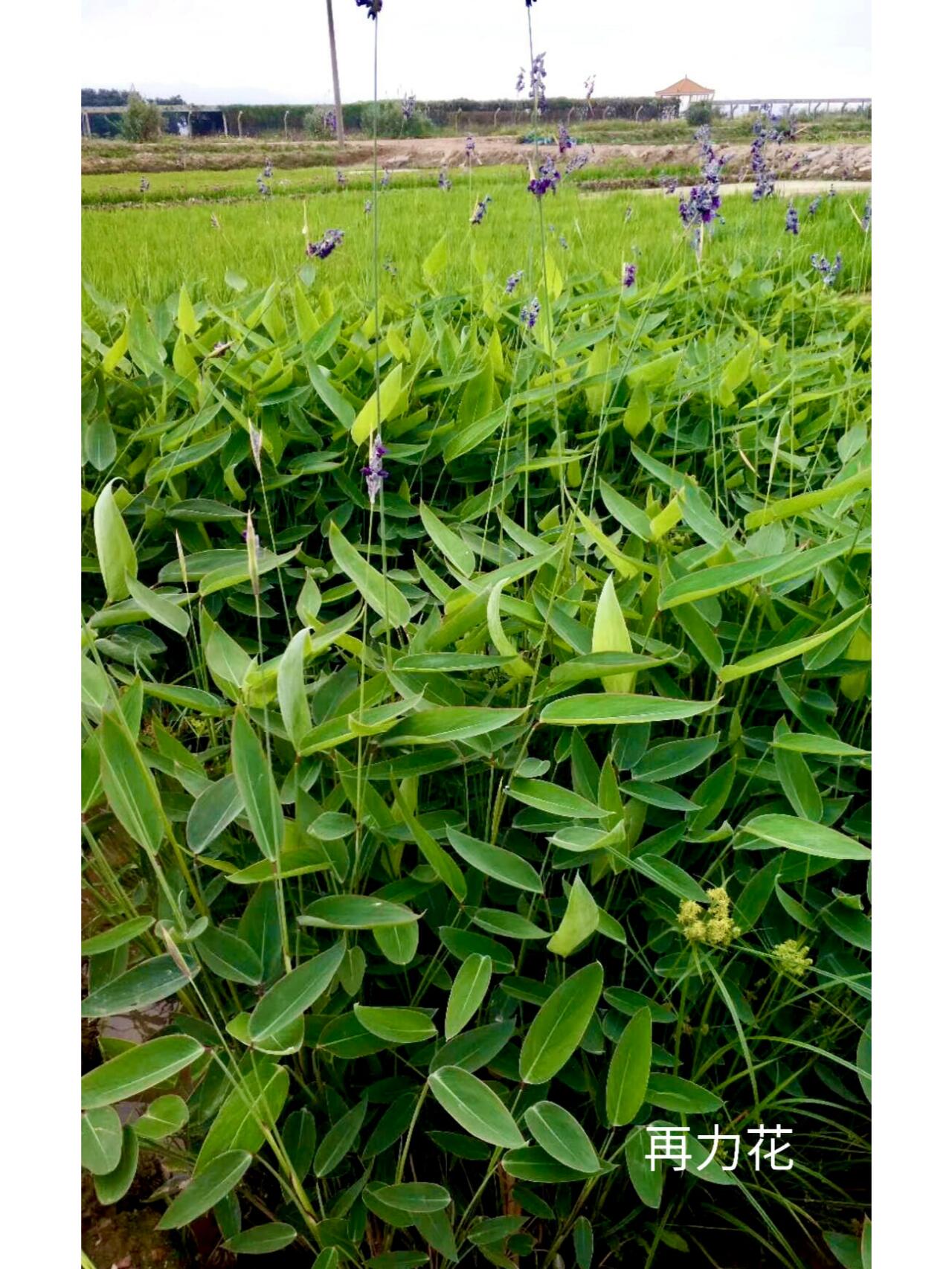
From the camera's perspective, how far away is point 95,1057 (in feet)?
2.31

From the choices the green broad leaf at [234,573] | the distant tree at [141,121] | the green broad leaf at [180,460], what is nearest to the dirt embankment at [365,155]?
the distant tree at [141,121]

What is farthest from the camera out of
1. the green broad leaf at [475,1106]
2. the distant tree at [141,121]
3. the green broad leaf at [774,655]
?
the distant tree at [141,121]

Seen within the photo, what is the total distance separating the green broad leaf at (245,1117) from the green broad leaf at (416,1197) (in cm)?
8

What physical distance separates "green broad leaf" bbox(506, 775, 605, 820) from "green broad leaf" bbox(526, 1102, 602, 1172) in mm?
141

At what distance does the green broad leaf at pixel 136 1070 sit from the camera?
449 millimetres

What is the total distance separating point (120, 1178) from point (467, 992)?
0.59ft

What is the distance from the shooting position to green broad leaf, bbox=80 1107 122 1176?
45 cm

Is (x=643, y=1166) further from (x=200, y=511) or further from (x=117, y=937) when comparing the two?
(x=200, y=511)

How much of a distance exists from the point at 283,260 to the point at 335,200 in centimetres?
43

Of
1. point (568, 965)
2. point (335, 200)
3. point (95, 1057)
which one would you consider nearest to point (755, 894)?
point (568, 965)

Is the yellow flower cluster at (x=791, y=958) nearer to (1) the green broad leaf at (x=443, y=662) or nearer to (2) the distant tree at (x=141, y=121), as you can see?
(1) the green broad leaf at (x=443, y=662)

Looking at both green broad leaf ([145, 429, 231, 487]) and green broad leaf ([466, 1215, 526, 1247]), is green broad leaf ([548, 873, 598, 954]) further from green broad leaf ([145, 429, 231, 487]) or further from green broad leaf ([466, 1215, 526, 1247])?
green broad leaf ([145, 429, 231, 487])

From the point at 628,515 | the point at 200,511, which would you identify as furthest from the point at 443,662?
the point at 200,511
